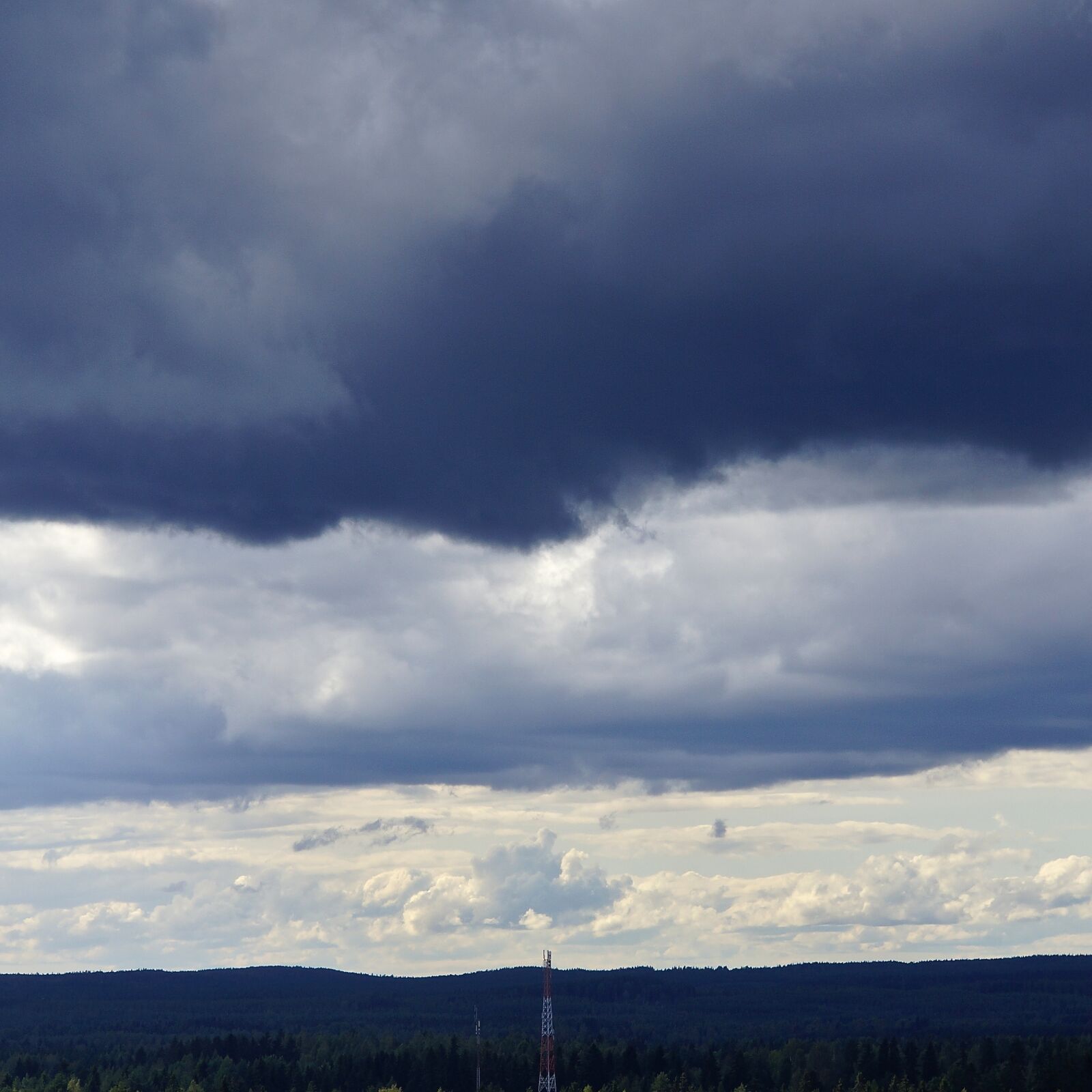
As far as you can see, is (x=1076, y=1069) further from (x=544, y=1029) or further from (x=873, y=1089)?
(x=544, y=1029)

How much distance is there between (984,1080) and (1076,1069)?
16863 millimetres

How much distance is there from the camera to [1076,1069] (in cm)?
17800

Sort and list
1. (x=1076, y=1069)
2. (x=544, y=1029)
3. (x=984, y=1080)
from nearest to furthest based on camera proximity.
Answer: (x=544, y=1029)
(x=1076, y=1069)
(x=984, y=1080)

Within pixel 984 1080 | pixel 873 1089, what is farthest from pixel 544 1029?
pixel 984 1080

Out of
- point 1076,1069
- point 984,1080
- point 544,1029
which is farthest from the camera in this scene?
point 984,1080

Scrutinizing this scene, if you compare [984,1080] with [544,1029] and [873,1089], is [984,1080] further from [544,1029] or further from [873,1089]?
[544,1029]

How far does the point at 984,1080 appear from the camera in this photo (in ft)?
633

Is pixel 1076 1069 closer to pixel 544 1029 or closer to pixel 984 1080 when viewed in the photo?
pixel 984 1080

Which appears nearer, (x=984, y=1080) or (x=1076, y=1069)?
(x=1076, y=1069)

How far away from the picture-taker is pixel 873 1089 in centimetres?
18850

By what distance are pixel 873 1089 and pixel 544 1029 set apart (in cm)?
4855

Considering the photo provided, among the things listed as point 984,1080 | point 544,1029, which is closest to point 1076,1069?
point 984,1080

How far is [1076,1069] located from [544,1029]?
58.2 metres

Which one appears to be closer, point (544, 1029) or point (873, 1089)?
→ point (544, 1029)
